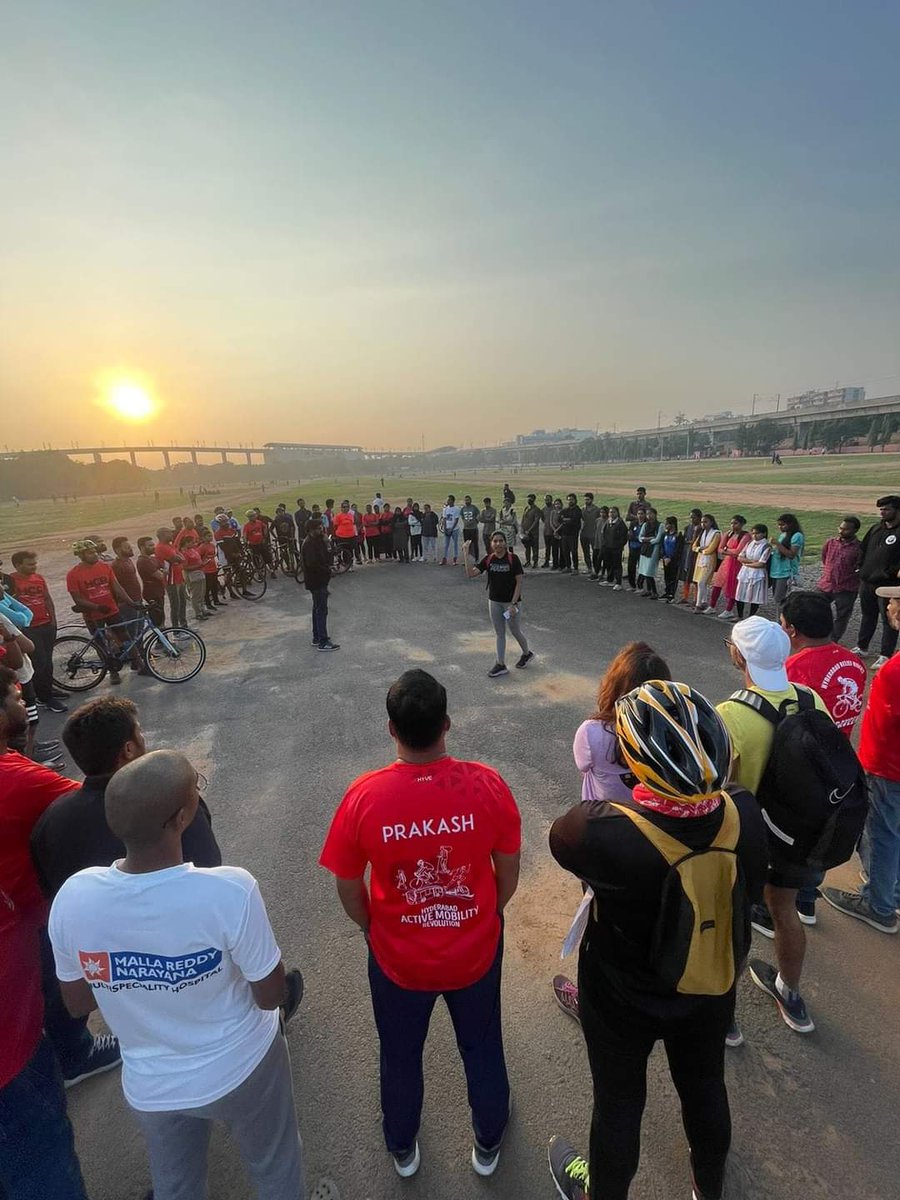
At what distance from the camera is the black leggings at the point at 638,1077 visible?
5.80 feet

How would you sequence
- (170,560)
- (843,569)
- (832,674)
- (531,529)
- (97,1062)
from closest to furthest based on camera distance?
(97,1062), (832,674), (843,569), (170,560), (531,529)

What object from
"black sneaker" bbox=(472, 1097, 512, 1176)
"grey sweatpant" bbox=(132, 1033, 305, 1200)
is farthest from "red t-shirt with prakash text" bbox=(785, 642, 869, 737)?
"grey sweatpant" bbox=(132, 1033, 305, 1200)

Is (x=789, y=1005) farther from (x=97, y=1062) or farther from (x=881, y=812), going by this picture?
(x=97, y=1062)

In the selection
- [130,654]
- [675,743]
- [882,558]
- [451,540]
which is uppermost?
[675,743]

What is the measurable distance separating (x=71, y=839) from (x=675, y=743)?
2.33 m

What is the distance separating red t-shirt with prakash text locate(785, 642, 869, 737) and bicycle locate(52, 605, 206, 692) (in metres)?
8.20

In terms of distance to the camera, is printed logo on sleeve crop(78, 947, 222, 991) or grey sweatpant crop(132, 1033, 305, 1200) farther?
grey sweatpant crop(132, 1033, 305, 1200)

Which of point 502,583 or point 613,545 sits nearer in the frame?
point 502,583

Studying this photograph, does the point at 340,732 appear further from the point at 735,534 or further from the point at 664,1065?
the point at 735,534

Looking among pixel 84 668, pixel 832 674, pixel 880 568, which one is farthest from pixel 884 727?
pixel 84 668

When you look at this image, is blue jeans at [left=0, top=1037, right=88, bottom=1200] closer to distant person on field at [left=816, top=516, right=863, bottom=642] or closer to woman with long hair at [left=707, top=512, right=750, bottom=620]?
distant person on field at [left=816, top=516, right=863, bottom=642]

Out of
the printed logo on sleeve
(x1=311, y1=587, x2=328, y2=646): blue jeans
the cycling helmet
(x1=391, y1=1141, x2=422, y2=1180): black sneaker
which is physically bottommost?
(x1=391, y1=1141, x2=422, y2=1180): black sneaker

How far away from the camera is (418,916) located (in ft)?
6.68

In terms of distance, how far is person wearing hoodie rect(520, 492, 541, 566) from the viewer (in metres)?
15.4
